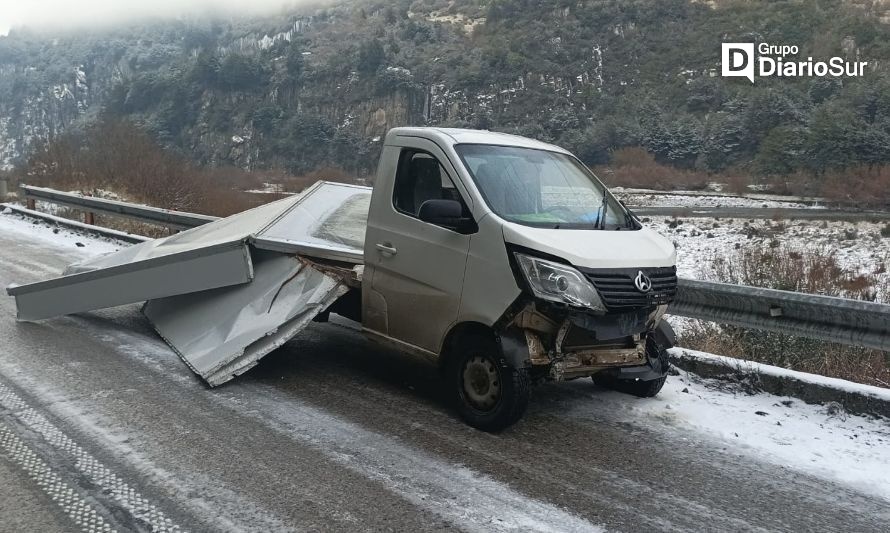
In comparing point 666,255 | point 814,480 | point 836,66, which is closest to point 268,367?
point 666,255

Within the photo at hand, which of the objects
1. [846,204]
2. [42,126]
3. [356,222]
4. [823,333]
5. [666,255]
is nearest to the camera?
[666,255]

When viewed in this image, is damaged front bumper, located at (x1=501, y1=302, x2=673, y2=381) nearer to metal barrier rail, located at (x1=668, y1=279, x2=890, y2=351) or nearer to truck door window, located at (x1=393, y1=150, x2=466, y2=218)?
truck door window, located at (x1=393, y1=150, x2=466, y2=218)

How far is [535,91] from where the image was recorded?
9100 cm

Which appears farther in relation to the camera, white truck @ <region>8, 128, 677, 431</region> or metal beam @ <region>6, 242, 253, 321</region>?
metal beam @ <region>6, 242, 253, 321</region>

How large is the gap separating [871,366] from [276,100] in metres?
115

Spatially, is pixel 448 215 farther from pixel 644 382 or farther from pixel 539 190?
pixel 644 382

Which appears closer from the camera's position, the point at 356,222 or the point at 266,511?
the point at 266,511

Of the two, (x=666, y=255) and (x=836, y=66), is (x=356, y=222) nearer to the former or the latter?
(x=666, y=255)

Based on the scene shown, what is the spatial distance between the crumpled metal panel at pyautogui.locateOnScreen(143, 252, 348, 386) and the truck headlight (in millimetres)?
2050

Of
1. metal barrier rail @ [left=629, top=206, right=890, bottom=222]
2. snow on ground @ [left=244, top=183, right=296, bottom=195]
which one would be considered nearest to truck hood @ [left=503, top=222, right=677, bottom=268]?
metal barrier rail @ [left=629, top=206, right=890, bottom=222]

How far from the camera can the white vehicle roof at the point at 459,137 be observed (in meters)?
5.30

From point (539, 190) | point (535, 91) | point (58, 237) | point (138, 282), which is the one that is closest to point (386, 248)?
point (539, 190)

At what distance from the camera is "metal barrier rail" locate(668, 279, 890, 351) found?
4.98 meters

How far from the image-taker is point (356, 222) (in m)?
6.63
